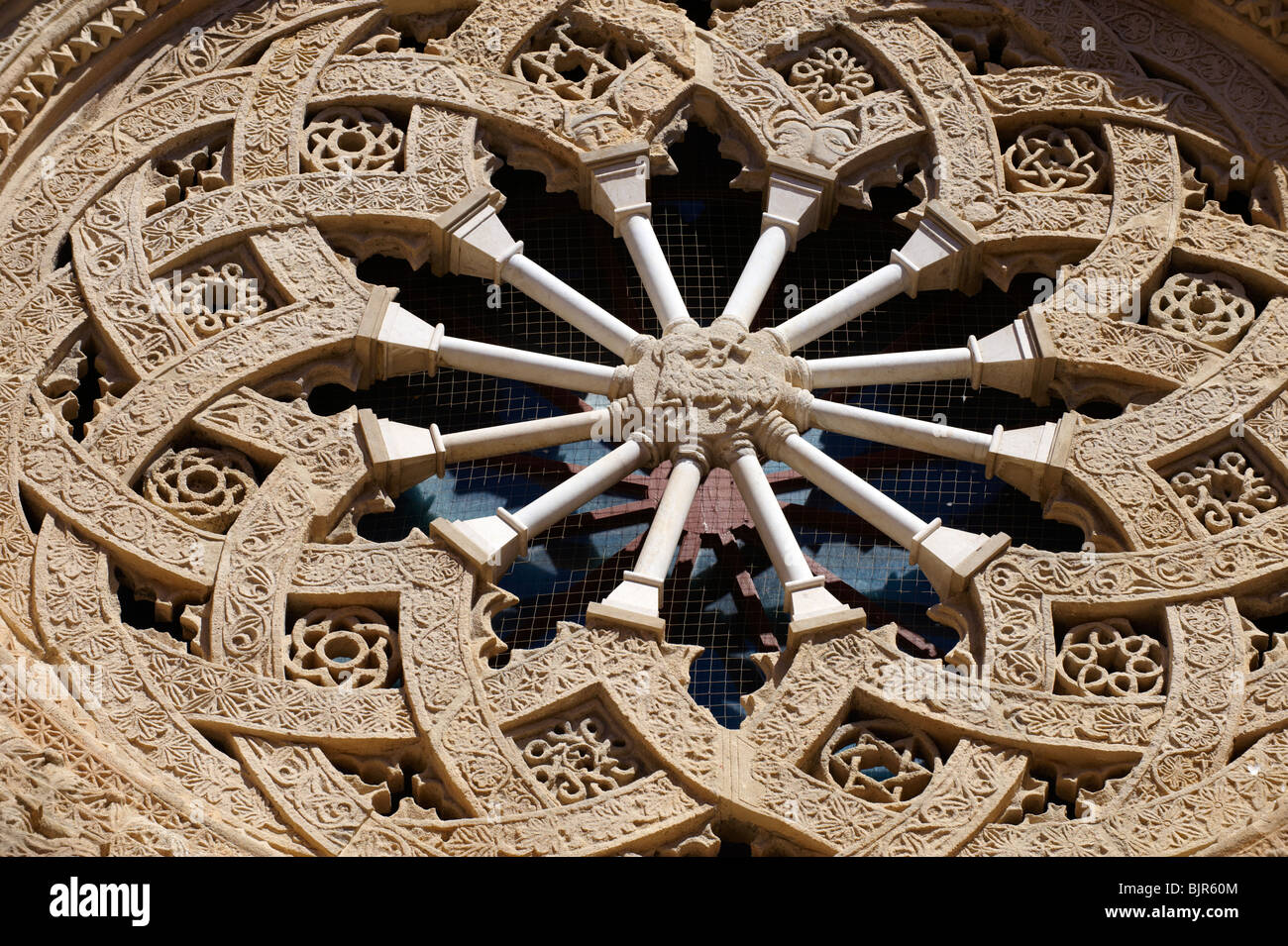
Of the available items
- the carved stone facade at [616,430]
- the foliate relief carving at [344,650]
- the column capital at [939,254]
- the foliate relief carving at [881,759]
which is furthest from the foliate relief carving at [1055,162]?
the foliate relief carving at [344,650]

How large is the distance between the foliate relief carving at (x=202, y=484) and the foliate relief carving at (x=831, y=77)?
358 centimetres

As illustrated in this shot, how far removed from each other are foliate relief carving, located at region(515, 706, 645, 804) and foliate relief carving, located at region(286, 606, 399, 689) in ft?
2.38

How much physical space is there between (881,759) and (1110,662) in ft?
3.68

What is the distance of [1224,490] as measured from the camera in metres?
11.9

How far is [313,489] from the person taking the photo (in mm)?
11828

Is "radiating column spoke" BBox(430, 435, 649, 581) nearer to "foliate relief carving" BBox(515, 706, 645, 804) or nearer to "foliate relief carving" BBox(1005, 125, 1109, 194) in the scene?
"foliate relief carving" BBox(515, 706, 645, 804)

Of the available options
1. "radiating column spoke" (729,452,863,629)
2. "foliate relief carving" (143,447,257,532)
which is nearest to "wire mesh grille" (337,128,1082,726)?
"radiating column spoke" (729,452,863,629)

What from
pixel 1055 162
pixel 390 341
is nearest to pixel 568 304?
pixel 390 341

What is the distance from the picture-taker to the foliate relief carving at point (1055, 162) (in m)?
13.1

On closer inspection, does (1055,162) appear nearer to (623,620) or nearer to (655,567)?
(655,567)

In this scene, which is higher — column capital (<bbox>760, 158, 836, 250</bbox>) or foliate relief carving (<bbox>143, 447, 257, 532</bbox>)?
column capital (<bbox>760, 158, 836, 250</bbox>)

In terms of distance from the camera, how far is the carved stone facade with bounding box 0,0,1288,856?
10852mm

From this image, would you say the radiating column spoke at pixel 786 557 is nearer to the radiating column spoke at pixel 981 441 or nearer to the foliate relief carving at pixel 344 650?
the radiating column spoke at pixel 981 441

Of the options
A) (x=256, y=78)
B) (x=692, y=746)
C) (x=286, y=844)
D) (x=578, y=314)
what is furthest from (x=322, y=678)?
(x=256, y=78)
